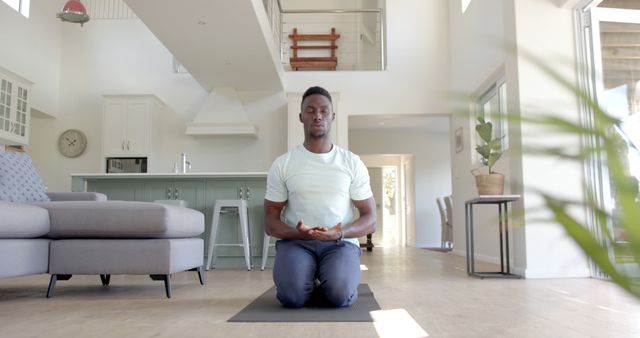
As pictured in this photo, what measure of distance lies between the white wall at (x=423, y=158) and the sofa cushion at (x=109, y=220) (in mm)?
8549

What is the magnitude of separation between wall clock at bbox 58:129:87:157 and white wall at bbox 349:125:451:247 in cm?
518

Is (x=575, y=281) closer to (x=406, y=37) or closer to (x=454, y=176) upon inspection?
(x=454, y=176)

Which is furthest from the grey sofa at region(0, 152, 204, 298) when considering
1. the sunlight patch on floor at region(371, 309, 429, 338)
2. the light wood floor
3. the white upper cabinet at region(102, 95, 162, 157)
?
the white upper cabinet at region(102, 95, 162, 157)

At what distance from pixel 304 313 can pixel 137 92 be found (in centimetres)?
648

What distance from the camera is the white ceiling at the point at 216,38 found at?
5008 millimetres

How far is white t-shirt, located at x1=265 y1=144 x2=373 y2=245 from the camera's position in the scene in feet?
8.29

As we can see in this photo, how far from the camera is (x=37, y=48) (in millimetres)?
7637

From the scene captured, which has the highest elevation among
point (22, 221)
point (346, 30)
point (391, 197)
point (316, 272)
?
point (346, 30)

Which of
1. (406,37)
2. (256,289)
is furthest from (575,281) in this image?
(406,37)

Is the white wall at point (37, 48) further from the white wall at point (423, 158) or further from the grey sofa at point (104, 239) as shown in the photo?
the white wall at point (423, 158)

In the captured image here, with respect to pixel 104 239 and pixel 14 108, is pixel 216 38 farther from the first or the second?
pixel 104 239

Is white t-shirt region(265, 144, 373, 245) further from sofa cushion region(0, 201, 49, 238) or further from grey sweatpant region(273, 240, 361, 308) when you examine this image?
sofa cushion region(0, 201, 49, 238)

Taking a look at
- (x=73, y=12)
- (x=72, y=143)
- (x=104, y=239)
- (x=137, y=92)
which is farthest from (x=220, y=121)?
(x=104, y=239)

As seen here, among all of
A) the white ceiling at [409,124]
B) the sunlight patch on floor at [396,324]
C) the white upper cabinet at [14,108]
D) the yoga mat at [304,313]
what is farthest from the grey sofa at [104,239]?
the white ceiling at [409,124]
